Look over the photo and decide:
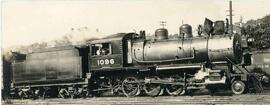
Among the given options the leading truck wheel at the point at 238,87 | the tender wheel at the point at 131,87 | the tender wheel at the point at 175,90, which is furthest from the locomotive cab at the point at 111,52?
the leading truck wheel at the point at 238,87

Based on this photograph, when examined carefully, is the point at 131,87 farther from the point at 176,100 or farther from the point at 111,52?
the point at 176,100

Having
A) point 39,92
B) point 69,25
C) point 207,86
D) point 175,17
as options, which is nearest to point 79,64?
point 69,25

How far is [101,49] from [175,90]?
2.49 metres

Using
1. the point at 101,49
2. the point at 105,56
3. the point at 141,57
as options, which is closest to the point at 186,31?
the point at 141,57

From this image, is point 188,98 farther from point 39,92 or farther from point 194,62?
point 39,92

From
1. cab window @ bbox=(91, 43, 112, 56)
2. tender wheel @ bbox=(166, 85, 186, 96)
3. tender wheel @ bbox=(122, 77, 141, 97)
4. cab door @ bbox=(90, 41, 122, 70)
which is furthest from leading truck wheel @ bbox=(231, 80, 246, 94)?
cab window @ bbox=(91, 43, 112, 56)

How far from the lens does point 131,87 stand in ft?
37.7

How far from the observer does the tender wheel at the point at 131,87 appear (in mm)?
11322

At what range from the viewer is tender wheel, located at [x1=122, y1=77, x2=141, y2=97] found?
11.3 meters

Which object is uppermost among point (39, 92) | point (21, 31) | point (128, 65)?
point (21, 31)

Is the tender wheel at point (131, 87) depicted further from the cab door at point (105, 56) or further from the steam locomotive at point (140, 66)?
the cab door at point (105, 56)

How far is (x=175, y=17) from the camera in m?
12.2

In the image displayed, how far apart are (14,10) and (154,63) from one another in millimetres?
4282

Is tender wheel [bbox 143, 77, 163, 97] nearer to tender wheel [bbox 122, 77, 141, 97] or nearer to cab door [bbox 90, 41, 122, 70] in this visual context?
tender wheel [bbox 122, 77, 141, 97]
